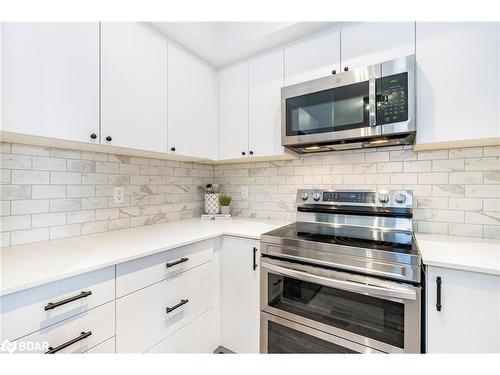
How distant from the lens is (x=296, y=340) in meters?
1.33

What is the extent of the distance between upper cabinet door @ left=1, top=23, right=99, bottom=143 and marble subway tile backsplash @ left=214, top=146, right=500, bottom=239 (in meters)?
1.44

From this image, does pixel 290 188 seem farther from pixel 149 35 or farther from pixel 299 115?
pixel 149 35

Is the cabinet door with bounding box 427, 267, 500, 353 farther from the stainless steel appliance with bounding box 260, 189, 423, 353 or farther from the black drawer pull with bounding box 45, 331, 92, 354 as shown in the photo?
the black drawer pull with bounding box 45, 331, 92, 354

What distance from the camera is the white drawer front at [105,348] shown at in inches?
38.5

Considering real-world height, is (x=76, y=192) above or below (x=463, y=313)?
above

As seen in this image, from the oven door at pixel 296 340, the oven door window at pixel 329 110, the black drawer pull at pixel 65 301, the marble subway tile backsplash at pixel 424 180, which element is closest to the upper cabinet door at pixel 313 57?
the oven door window at pixel 329 110

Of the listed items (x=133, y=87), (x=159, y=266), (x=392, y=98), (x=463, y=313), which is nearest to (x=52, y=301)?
(x=159, y=266)

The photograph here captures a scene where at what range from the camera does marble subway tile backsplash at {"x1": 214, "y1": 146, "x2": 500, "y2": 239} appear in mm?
1391

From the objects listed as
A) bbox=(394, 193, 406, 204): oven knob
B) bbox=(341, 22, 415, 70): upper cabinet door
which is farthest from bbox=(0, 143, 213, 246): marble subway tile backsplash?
bbox=(394, 193, 406, 204): oven knob

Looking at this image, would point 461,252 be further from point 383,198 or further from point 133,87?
point 133,87

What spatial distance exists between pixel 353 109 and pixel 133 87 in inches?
52.8

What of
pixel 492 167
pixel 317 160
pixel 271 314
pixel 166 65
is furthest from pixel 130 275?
pixel 492 167
